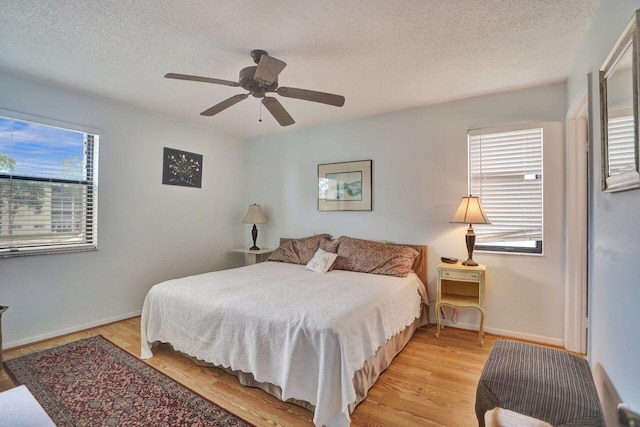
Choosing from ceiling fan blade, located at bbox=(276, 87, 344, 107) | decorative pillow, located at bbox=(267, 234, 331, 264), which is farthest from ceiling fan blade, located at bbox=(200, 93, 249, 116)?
decorative pillow, located at bbox=(267, 234, 331, 264)

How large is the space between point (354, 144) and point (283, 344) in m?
2.81

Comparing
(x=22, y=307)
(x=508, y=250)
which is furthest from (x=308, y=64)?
(x=22, y=307)

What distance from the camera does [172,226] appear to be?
13.1 feet

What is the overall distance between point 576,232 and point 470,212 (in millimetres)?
878

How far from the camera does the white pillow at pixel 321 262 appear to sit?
3.31 metres

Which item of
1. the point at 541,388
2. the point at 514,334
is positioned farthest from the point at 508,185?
the point at 541,388

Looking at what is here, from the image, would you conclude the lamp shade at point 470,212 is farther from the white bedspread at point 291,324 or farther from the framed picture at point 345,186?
the framed picture at point 345,186

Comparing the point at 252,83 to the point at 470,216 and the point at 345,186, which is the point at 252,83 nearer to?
the point at 345,186

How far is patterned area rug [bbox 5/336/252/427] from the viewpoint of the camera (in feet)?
5.92

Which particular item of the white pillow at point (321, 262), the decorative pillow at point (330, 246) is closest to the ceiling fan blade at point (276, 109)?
the white pillow at point (321, 262)

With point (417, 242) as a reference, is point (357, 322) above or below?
below

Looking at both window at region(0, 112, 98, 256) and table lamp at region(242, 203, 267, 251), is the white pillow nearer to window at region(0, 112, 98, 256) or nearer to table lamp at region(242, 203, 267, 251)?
table lamp at region(242, 203, 267, 251)

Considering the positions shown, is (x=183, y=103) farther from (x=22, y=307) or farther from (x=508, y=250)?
(x=508, y=250)

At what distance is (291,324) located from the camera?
6.10 ft
